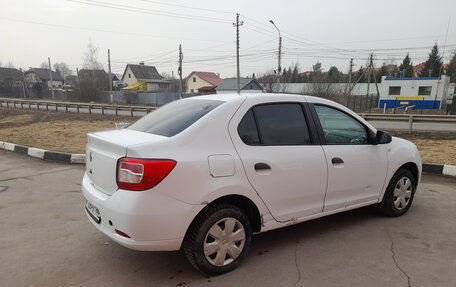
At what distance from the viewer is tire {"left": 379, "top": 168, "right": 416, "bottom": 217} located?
160 inches

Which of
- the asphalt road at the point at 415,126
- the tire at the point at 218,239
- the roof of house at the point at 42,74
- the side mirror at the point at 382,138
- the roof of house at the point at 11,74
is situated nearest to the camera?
the tire at the point at 218,239

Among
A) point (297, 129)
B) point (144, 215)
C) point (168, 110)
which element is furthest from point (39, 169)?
point (297, 129)

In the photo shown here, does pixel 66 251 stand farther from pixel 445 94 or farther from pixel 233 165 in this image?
pixel 445 94

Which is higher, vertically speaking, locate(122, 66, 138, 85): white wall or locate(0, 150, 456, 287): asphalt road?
locate(122, 66, 138, 85): white wall

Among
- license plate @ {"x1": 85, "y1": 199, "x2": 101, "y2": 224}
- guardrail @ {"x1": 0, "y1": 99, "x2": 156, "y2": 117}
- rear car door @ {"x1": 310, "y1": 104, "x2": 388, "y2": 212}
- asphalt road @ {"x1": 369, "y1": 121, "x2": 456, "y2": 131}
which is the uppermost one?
rear car door @ {"x1": 310, "y1": 104, "x2": 388, "y2": 212}

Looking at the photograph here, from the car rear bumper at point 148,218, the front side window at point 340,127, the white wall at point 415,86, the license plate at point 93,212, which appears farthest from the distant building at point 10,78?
the front side window at point 340,127

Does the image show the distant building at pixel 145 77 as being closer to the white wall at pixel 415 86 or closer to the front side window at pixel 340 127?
the white wall at pixel 415 86

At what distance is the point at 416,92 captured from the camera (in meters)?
32.4

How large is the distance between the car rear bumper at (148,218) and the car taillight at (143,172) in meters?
0.06

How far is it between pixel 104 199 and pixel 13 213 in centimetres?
244

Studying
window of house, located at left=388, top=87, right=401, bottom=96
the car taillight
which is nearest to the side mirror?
the car taillight

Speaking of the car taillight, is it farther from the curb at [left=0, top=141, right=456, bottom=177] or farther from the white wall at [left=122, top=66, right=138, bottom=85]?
the white wall at [left=122, top=66, right=138, bottom=85]

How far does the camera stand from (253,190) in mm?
2842

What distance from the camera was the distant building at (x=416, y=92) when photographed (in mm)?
31766
